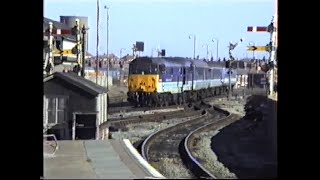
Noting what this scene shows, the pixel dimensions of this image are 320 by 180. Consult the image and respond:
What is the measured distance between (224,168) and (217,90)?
34129 mm

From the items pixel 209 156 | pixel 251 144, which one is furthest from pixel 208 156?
pixel 251 144

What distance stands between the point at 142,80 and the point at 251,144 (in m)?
15.9

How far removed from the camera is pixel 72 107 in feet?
40.6

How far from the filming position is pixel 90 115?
12.2 meters

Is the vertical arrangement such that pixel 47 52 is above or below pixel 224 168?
above

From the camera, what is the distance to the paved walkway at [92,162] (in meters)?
6.90

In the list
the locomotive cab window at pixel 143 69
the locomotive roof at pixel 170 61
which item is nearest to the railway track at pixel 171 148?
the locomotive cab window at pixel 143 69

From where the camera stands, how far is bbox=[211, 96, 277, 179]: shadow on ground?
10.4 meters

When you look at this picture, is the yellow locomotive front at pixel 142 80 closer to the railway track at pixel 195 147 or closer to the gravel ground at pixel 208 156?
the railway track at pixel 195 147

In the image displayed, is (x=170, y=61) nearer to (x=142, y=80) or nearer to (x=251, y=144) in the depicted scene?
(x=142, y=80)

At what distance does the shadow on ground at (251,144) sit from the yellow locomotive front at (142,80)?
868cm
